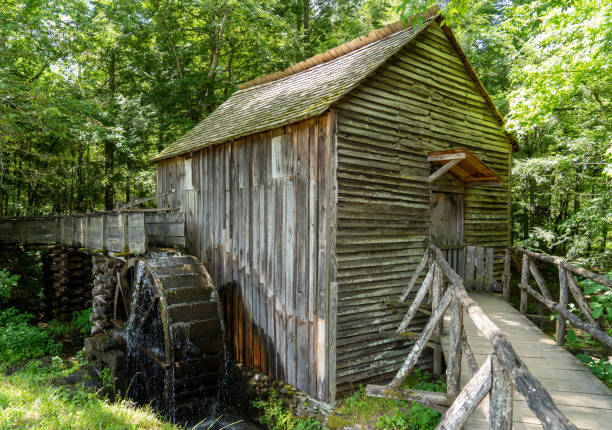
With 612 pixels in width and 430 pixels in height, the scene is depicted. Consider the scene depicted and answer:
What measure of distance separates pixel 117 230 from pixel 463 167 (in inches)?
297

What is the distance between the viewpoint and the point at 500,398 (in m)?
2.29

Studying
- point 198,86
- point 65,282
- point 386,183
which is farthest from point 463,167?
point 65,282

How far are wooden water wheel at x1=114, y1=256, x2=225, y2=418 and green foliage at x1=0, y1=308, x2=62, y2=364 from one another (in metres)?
3.50

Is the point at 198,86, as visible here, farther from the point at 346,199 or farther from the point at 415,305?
the point at 415,305

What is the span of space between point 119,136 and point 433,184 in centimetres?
1104

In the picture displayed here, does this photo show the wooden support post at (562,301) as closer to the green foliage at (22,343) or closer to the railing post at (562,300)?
the railing post at (562,300)

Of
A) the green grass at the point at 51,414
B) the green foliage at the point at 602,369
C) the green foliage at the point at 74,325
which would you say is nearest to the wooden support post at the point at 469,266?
the green foliage at the point at 602,369

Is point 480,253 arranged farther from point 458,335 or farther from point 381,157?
point 458,335

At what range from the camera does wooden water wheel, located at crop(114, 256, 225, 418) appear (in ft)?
22.3

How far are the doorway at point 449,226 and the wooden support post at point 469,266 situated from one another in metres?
0.14

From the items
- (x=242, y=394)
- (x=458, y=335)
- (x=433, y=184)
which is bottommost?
(x=242, y=394)

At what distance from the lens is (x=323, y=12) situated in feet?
59.9

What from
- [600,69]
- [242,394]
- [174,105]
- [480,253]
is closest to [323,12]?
[174,105]

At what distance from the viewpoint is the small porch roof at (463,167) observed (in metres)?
6.56
